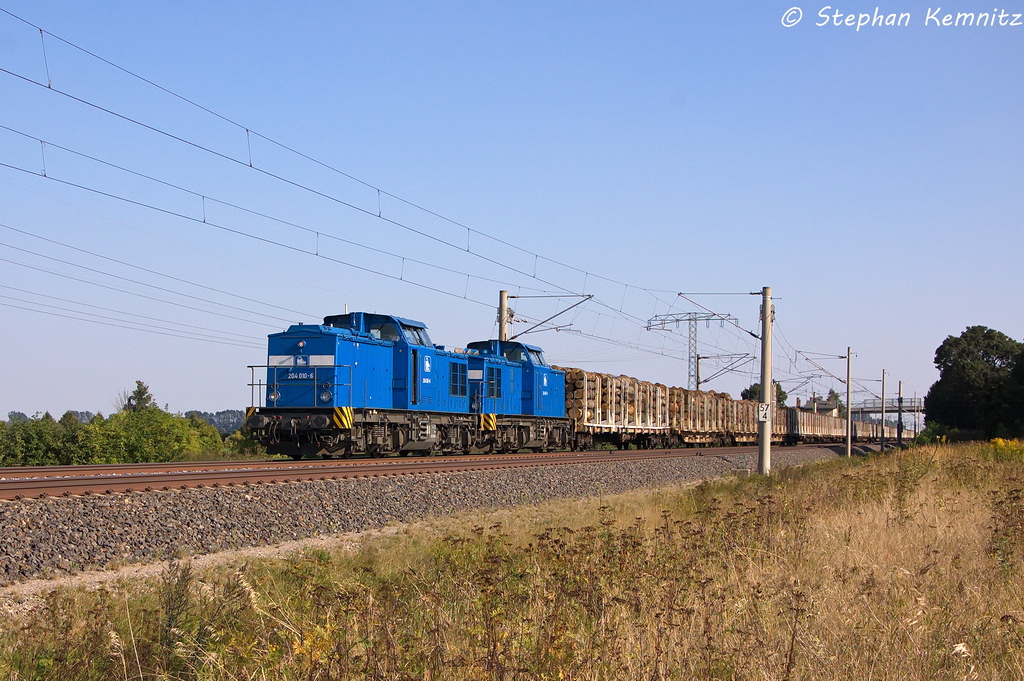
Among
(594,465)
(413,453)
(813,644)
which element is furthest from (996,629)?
(413,453)

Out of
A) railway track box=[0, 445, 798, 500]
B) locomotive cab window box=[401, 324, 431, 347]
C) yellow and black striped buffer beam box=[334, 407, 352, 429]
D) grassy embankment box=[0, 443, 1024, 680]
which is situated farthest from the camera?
locomotive cab window box=[401, 324, 431, 347]

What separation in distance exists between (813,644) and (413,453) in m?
24.6

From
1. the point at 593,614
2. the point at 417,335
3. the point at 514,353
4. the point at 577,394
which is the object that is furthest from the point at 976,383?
the point at 593,614

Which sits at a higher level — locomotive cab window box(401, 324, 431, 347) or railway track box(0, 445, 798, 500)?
locomotive cab window box(401, 324, 431, 347)

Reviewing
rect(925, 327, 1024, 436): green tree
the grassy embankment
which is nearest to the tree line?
the grassy embankment

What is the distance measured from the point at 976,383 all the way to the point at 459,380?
232 feet

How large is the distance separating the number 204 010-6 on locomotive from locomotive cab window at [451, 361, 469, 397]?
3cm

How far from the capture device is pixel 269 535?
10.8 metres

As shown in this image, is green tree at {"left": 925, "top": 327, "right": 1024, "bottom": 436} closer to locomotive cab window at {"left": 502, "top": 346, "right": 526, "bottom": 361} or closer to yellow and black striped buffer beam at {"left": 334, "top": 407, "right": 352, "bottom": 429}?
locomotive cab window at {"left": 502, "top": 346, "right": 526, "bottom": 361}

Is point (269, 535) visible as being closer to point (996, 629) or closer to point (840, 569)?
point (840, 569)

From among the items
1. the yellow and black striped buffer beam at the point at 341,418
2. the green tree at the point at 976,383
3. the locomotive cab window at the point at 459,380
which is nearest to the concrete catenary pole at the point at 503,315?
the locomotive cab window at the point at 459,380

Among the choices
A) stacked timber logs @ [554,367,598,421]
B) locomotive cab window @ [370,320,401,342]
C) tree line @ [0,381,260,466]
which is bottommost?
tree line @ [0,381,260,466]

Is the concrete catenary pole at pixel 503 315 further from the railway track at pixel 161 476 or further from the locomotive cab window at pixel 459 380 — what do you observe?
the railway track at pixel 161 476

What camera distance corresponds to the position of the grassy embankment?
→ 4.52 metres
